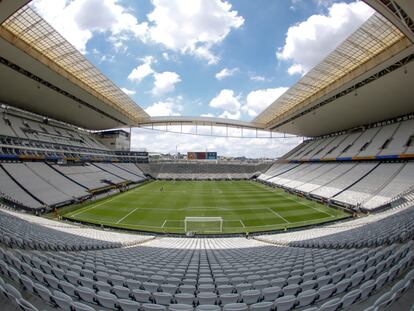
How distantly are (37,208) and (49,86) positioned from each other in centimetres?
1852

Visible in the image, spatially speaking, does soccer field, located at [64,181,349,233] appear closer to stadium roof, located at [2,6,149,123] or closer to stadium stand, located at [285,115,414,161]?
stadium stand, located at [285,115,414,161]

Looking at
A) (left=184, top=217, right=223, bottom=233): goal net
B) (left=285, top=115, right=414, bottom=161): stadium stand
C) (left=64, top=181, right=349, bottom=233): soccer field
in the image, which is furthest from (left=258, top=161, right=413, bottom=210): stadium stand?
(left=184, top=217, right=223, bottom=233): goal net

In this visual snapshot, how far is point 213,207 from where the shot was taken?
30.3 m

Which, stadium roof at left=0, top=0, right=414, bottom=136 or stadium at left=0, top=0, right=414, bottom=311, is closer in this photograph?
stadium at left=0, top=0, right=414, bottom=311

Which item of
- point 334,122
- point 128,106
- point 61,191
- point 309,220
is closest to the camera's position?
point 309,220

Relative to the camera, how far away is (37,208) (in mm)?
24047

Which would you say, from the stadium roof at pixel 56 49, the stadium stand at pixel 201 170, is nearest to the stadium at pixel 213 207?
the stadium roof at pixel 56 49

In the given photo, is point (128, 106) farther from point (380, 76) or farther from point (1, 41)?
point (380, 76)

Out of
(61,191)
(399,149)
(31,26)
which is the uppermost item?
(31,26)

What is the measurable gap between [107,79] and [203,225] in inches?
1051

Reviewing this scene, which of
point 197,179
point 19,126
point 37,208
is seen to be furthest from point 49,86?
point 197,179

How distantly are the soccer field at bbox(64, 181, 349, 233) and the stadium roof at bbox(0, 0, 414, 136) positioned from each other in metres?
17.4

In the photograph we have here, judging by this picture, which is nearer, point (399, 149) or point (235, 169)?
point (399, 149)

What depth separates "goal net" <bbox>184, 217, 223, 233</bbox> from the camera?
70.7 feet
